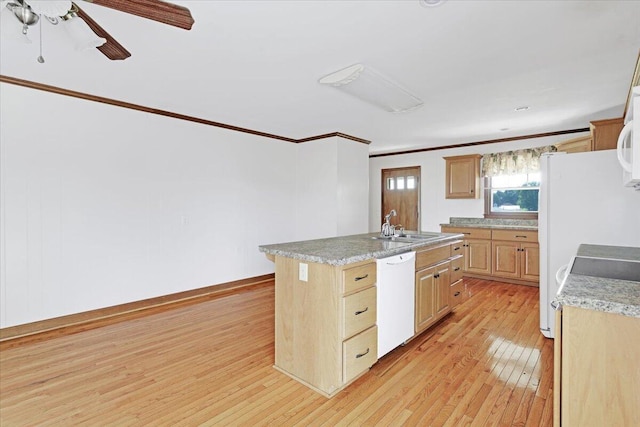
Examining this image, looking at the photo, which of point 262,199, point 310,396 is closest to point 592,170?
point 310,396

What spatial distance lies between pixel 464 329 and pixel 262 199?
130 inches

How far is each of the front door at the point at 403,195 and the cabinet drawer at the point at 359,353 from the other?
175 inches

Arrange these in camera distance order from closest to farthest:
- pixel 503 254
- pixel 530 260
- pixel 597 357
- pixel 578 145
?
pixel 597 357, pixel 578 145, pixel 530 260, pixel 503 254


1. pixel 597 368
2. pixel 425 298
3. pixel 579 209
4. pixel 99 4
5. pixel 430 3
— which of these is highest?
pixel 430 3

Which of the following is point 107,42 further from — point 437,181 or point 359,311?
point 437,181

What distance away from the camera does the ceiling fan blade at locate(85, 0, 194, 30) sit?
144cm

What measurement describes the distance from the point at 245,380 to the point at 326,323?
2.44 ft

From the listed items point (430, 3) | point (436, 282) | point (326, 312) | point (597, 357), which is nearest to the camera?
point (597, 357)

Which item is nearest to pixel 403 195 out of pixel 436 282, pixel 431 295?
pixel 436 282

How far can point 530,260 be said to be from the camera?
456 cm

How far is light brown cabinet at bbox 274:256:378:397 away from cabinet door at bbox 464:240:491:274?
11.2 ft

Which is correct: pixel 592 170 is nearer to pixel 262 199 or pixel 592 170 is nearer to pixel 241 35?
pixel 241 35

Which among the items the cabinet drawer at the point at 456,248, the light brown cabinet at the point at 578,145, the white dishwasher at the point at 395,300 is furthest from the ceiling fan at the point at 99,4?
the light brown cabinet at the point at 578,145

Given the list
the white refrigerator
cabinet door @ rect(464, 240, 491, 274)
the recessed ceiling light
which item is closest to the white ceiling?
the recessed ceiling light
